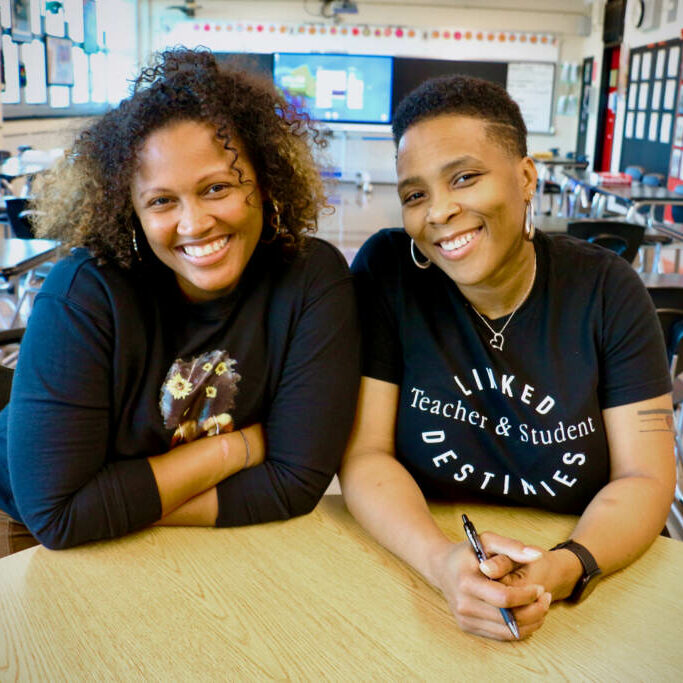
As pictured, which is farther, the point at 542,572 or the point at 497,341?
the point at 497,341

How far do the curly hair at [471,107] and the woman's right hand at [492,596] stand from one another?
672 mm

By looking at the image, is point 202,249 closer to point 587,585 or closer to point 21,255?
point 587,585

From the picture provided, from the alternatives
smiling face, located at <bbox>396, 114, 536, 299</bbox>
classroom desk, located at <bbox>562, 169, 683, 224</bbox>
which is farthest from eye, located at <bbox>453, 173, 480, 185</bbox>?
classroom desk, located at <bbox>562, 169, 683, 224</bbox>

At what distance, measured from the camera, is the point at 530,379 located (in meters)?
1.25

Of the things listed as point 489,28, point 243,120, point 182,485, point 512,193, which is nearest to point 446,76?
point 512,193

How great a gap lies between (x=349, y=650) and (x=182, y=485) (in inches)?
15.9

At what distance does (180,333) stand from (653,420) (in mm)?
790

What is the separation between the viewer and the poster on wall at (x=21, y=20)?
7672mm

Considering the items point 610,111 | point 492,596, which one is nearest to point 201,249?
point 492,596

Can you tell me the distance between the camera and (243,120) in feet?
4.10

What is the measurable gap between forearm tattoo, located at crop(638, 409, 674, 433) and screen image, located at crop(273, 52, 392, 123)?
11632 millimetres

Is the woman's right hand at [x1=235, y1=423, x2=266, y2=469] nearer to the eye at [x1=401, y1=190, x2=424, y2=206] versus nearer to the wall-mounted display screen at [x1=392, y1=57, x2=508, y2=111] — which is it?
the eye at [x1=401, y1=190, x2=424, y2=206]

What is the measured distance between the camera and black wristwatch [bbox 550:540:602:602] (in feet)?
3.31

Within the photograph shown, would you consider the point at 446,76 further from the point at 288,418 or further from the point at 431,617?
the point at 431,617
